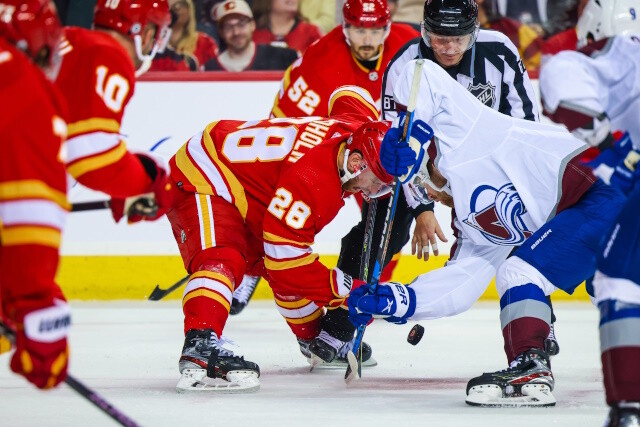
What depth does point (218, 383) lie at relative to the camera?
368cm

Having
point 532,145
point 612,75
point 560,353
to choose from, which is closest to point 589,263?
point 532,145

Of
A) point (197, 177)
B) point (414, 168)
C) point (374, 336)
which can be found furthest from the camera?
point (374, 336)

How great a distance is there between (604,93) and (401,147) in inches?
33.1

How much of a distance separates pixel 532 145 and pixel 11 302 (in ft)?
5.34

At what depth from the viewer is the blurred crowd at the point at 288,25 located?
6375 mm

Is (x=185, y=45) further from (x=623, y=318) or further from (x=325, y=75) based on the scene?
(x=623, y=318)

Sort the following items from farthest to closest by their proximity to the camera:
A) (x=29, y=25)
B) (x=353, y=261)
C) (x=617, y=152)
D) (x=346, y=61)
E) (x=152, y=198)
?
(x=346, y=61)
(x=353, y=261)
(x=152, y=198)
(x=617, y=152)
(x=29, y=25)

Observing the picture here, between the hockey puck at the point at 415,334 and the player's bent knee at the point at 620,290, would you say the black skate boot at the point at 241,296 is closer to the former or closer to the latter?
the hockey puck at the point at 415,334

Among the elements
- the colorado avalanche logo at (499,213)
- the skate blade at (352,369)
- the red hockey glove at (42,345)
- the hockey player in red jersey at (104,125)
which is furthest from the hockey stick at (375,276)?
the red hockey glove at (42,345)

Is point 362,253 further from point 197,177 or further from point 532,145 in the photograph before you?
point 532,145

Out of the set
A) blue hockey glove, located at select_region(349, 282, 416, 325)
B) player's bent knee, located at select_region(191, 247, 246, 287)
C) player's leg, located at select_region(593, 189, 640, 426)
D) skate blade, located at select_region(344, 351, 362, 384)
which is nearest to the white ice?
skate blade, located at select_region(344, 351, 362, 384)

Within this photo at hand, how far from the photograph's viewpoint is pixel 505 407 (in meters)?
3.38

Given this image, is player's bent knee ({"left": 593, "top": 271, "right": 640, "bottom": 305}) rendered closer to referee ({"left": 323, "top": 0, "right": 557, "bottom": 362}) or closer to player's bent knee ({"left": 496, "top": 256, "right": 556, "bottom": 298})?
player's bent knee ({"left": 496, "top": 256, "right": 556, "bottom": 298})

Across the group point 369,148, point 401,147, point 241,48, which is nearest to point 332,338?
point 369,148
